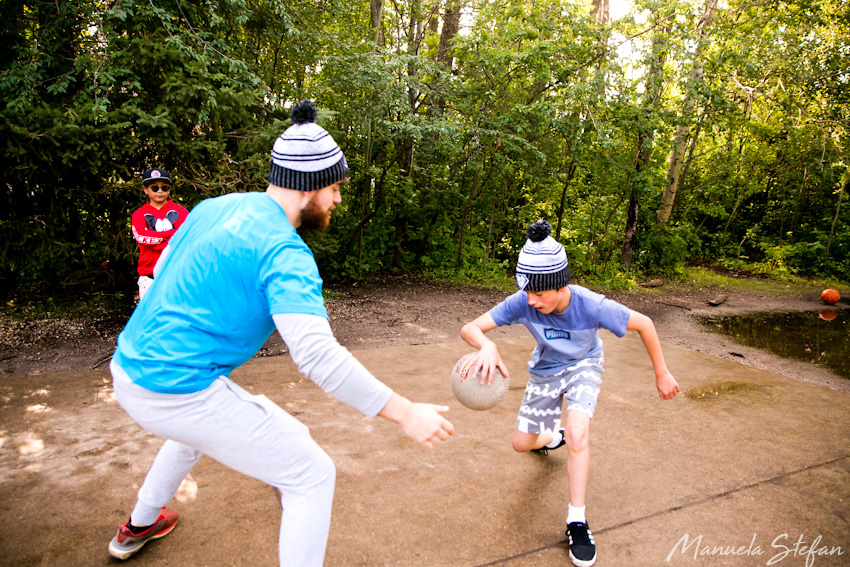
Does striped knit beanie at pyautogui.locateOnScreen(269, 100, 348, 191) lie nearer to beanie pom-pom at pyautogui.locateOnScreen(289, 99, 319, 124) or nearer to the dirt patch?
beanie pom-pom at pyautogui.locateOnScreen(289, 99, 319, 124)

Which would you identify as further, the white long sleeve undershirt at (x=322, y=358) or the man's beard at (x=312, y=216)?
the man's beard at (x=312, y=216)

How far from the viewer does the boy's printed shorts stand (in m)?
3.06

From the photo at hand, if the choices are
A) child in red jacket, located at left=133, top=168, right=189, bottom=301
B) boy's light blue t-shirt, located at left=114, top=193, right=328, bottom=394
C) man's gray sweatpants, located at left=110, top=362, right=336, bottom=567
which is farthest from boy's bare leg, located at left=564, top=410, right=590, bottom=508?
child in red jacket, located at left=133, top=168, right=189, bottom=301

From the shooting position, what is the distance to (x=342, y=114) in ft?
31.3

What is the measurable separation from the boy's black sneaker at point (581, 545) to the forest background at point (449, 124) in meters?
5.46

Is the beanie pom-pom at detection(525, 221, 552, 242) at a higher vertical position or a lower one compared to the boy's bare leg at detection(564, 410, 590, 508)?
higher

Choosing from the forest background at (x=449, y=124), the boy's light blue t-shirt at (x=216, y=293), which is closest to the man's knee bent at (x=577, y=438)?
the boy's light blue t-shirt at (x=216, y=293)

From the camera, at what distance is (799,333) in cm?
800

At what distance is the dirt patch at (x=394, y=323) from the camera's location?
559 cm

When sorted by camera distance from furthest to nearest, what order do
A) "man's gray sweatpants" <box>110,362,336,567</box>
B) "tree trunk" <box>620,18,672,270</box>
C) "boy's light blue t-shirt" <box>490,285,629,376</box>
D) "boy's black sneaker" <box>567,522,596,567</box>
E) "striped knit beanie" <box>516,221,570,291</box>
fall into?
1. "tree trunk" <box>620,18,672,270</box>
2. "boy's light blue t-shirt" <box>490,285,629,376</box>
3. "striped knit beanie" <box>516,221,570,291</box>
4. "boy's black sneaker" <box>567,522,596,567</box>
5. "man's gray sweatpants" <box>110,362,336,567</box>

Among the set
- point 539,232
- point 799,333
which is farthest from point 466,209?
point 539,232

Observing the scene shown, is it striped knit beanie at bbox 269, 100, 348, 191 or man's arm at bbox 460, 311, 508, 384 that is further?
man's arm at bbox 460, 311, 508, 384

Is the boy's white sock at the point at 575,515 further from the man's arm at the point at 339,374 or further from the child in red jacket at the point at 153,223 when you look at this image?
the child in red jacket at the point at 153,223

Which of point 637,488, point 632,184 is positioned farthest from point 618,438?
point 632,184
